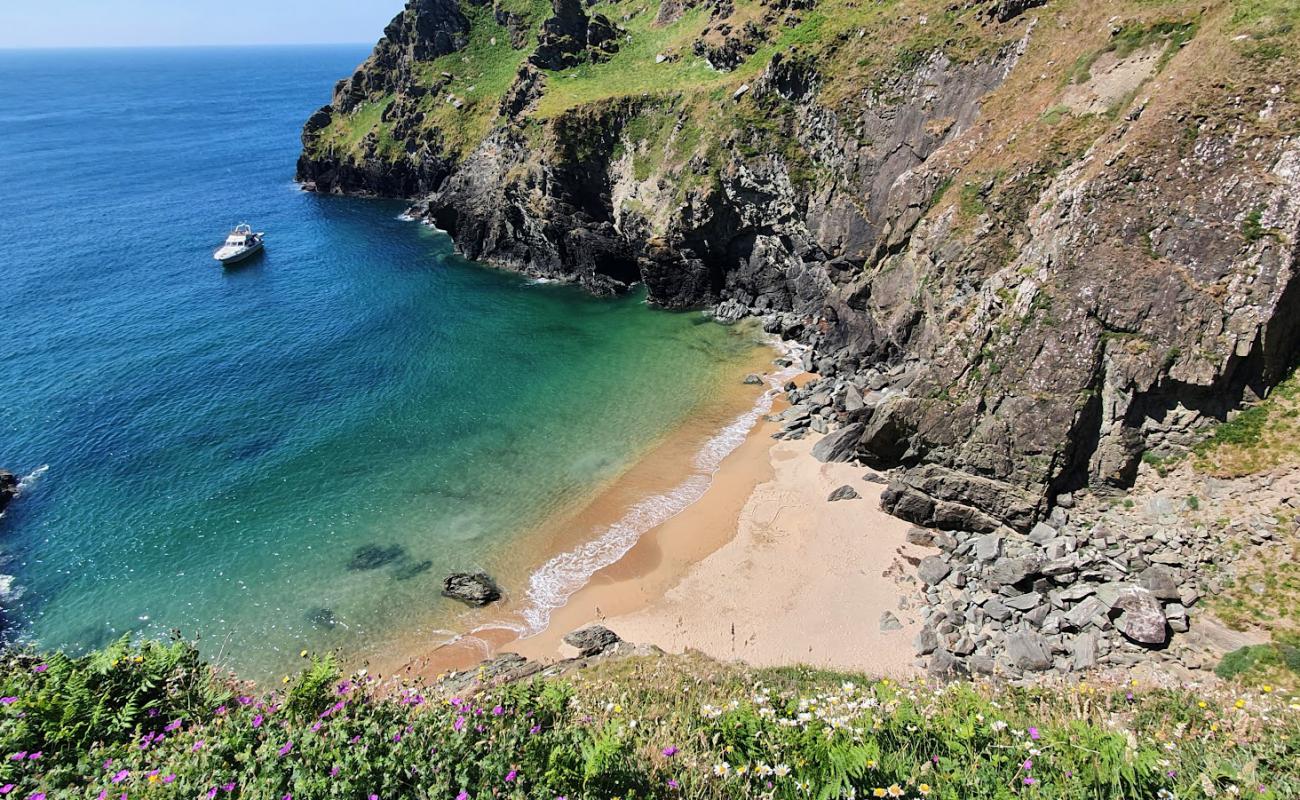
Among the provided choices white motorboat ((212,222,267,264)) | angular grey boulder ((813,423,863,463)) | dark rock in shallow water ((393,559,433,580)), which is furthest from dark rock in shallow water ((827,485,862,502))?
white motorboat ((212,222,267,264))

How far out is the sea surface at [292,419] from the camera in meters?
31.8

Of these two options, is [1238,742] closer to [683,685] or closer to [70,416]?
[683,685]

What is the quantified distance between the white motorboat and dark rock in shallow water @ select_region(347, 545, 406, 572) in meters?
53.3

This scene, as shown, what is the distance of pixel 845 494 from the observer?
115ft

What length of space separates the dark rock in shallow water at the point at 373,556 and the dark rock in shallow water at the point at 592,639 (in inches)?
427

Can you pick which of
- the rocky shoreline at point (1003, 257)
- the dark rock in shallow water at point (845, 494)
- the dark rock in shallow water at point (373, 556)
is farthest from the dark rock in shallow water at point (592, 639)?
the dark rock in shallow water at point (845, 494)

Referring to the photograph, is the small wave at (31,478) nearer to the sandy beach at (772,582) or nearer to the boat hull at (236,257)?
the sandy beach at (772,582)

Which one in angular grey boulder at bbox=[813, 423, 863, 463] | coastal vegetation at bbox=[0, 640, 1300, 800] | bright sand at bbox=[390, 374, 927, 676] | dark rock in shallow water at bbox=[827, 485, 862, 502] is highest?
coastal vegetation at bbox=[0, 640, 1300, 800]

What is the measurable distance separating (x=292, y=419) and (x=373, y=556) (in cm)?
1621

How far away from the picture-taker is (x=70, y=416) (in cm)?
4441

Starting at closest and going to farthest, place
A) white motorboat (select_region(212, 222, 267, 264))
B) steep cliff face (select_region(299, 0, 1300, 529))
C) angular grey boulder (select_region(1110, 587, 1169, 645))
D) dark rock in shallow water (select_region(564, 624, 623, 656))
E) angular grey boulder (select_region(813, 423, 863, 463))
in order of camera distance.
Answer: angular grey boulder (select_region(1110, 587, 1169, 645)) → dark rock in shallow water (select_region(564, 624, 623, 656)) → steep cliff face (select_region(299, 0, 1300, 529)) → angular grey boulder (select_region(813, 423, 863, 463)) → white motorboat (select_region(212, 222, 267, 264))

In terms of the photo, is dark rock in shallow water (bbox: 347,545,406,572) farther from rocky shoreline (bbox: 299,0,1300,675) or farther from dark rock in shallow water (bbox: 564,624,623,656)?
rocky shoreline (bbox: 299,0,1300,675)

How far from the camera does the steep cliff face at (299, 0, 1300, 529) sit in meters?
28.4

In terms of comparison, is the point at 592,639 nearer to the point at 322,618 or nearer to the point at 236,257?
the point at 322,618
